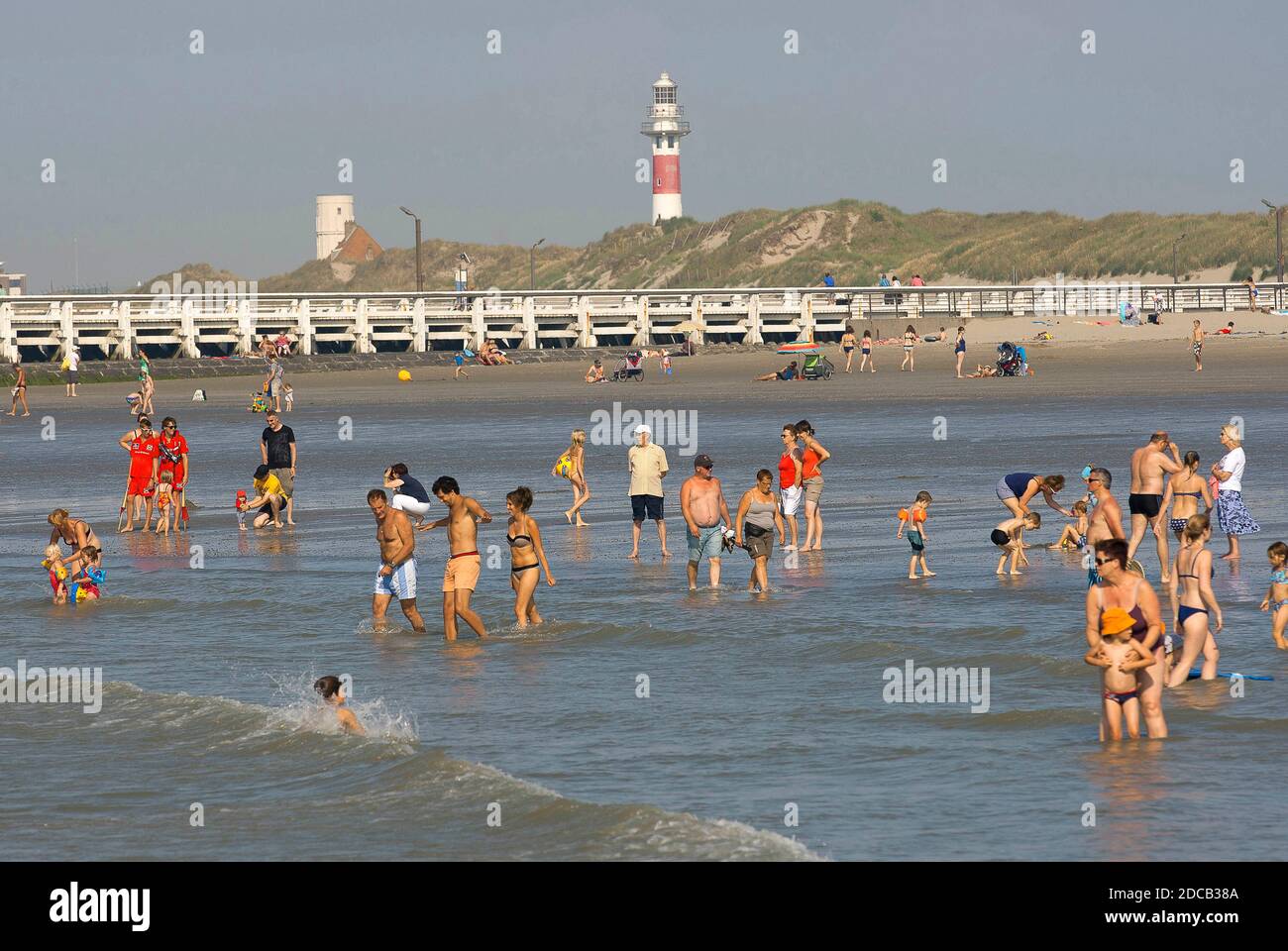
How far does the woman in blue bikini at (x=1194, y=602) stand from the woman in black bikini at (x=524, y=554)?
485 centimetres

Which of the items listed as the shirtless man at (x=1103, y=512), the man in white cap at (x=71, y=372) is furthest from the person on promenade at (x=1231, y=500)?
the man in white cap at (x=71, y=372)

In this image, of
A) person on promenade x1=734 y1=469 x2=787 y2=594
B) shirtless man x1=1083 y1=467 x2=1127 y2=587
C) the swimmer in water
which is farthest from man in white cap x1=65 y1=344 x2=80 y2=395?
the swimmer in water

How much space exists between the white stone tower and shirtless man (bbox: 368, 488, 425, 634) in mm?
132894

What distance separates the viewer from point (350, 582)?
18.3 metres

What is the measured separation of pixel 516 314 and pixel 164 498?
43730 millimetres

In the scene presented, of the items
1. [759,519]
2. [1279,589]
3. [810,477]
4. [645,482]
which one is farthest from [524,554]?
[1279,589]

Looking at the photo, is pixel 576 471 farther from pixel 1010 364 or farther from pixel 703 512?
pixel 1010 364

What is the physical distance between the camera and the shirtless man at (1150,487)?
54.7 feet

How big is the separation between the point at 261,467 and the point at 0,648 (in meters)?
7.16

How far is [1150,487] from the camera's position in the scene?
16875 mm

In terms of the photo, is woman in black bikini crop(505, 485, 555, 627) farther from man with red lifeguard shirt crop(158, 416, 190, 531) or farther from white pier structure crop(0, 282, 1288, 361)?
white pier structure crop(0, 282, 1288, 361)

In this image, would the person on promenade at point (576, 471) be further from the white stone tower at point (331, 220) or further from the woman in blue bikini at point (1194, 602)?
the white stone tower at point (331, 220)
